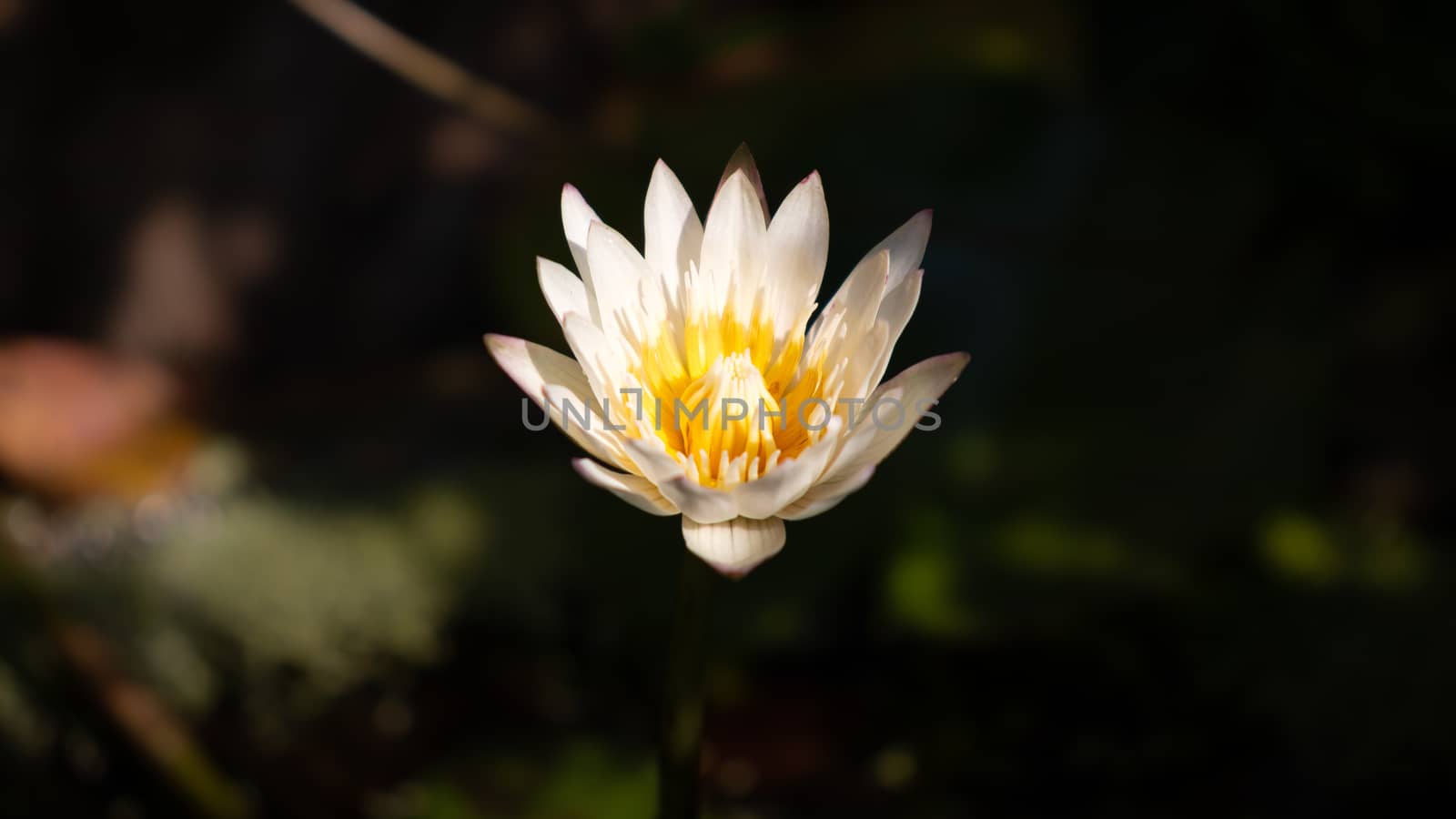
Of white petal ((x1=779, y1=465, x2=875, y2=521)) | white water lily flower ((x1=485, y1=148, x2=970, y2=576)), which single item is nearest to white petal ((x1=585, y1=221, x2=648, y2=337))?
white water lily flower ((x1=485, y1=148, x2=970, y2=576))

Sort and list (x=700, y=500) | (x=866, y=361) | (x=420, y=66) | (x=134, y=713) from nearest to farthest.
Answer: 1. (x=700, y=500)
2. (x=866, y=361)
3. (x=134, y=713)
4. (x=420, y=66)

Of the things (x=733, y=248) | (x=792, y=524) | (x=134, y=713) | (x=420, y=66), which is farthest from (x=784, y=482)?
(x=420, y=66)

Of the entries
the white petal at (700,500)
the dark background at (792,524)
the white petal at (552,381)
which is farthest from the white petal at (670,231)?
the dark background at (792,524)

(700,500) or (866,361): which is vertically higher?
(866,361)

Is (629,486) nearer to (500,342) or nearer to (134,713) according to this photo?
(500,342)

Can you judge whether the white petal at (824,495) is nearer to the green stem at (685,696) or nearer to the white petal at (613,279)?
the green stem at (685,696)

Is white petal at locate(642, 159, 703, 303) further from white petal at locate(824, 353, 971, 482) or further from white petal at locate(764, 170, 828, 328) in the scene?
white petal at locate(824, 353, 971, 482)
